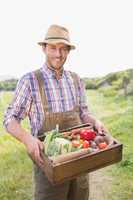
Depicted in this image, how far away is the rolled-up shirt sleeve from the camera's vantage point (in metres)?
2.47

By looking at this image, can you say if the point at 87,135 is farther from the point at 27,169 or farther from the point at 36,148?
the point at 27,169

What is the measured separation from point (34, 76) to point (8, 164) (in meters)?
2.85

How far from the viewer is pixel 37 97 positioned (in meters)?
2.51

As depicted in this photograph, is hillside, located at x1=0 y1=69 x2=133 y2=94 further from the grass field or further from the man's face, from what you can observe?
the man's face

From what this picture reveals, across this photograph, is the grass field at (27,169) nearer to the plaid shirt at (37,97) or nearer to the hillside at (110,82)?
the plaid shirt at (37,97)

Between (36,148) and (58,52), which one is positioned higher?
(58,52)

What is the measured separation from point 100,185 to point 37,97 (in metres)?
2.42

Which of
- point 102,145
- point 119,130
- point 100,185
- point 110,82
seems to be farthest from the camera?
point 110,82

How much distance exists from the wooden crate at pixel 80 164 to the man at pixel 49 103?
0.56 ft

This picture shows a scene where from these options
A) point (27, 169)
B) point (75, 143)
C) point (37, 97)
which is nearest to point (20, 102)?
point (37, 97)

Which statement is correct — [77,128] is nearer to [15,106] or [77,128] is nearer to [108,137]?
[108,137]

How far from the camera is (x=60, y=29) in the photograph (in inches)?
104

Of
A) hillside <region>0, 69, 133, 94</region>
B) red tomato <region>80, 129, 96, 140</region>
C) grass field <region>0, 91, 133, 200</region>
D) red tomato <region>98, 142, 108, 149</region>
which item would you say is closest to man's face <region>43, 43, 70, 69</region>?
red tomato <region>80, 129, 96, 140</region>

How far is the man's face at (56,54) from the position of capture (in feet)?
8.34
